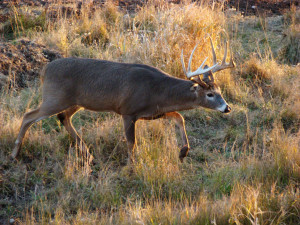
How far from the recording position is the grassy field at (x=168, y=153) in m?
4.85

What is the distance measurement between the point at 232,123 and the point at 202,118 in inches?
21.0

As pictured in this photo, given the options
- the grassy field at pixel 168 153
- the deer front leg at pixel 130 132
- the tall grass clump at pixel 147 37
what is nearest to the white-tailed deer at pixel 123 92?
the deer front leg at pixel 130 132

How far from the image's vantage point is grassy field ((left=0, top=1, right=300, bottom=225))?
4.85 m

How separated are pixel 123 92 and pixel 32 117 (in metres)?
1.40

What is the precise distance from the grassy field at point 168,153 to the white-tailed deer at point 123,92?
383 millimetres

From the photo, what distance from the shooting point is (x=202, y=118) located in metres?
7.98

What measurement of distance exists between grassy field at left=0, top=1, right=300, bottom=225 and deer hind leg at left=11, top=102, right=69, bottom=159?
161 mm

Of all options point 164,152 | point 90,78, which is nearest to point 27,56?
point 90,78

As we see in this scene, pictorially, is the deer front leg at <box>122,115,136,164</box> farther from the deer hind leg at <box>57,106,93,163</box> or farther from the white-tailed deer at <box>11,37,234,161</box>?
the deer hind leg at <box>57,106,93,163</box>

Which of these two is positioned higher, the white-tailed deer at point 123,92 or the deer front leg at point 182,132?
the white-tailed deer at point 123,92

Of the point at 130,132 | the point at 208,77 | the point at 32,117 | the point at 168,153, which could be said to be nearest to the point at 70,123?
the point at 32,117

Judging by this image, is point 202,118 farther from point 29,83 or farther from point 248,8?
point 248,8

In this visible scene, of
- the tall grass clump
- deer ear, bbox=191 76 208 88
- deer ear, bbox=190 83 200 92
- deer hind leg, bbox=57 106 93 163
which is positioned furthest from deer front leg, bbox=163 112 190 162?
the tall grass clump

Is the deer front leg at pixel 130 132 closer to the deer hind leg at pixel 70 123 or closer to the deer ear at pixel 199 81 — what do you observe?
the deer hind leg at pixel 70 123
